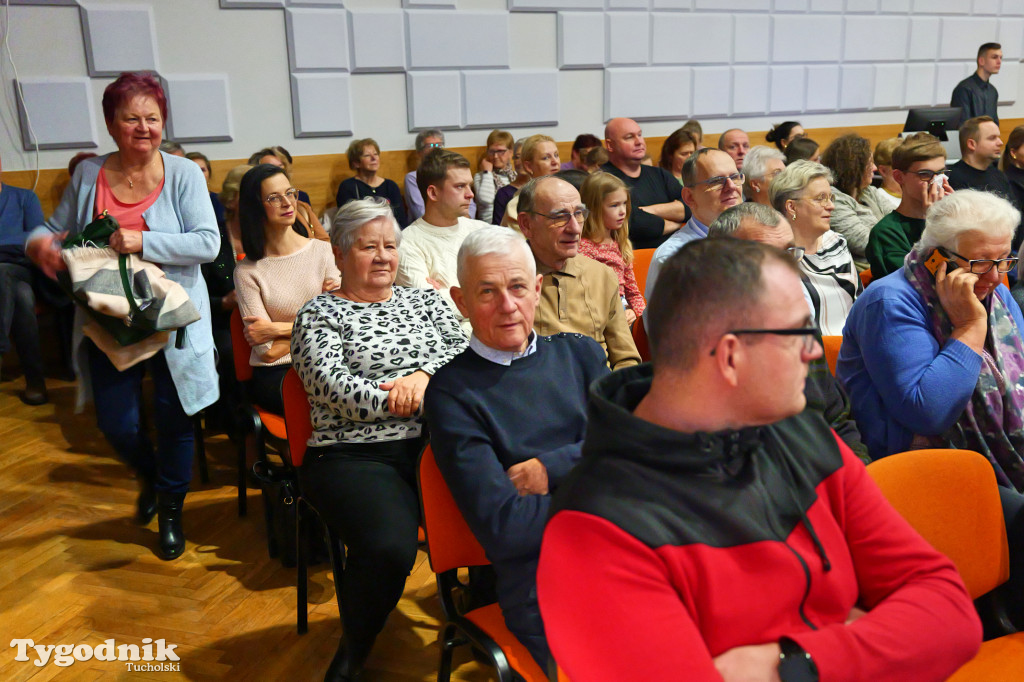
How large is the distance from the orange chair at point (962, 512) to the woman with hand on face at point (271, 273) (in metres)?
2.15

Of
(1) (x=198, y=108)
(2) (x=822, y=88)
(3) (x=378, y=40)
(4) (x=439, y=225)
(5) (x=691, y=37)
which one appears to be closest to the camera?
(4) (x=439, y=225)

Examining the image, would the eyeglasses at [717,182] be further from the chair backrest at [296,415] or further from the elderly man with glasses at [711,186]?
the chair backrest at [296,415]

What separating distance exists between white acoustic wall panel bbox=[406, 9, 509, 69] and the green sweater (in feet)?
12.6

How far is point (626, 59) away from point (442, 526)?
6.05m

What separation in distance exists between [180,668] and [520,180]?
375 centimetres

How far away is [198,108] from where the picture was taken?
5418 millimetres

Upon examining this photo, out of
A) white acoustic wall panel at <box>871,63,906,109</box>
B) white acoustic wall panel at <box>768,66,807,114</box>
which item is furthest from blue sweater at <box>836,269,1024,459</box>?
white acoustic wall panel at <box>871,63,906,109</box>

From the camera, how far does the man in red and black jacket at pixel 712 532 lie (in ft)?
3.37

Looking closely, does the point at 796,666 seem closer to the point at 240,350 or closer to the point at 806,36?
the point at 240,350

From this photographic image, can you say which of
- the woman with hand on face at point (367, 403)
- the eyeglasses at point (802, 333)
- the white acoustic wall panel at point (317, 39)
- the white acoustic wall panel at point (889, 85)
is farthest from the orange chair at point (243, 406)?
the white acoustic wall panel at point (889, 85)

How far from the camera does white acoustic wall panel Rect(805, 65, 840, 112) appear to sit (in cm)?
798

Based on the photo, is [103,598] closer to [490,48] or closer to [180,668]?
[180,668]

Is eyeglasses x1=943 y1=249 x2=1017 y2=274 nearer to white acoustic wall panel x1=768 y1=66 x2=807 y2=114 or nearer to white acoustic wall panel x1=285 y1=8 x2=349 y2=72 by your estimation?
white acoustic wall panel x1=285 y1=8 x2=349 y2=72

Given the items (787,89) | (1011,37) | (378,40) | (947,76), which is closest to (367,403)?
(378,40)
